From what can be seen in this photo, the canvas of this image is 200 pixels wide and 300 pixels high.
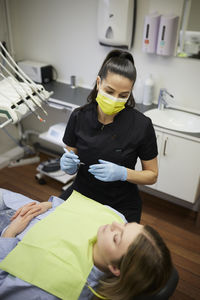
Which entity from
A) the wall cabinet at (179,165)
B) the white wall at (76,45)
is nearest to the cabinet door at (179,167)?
the wall cabinet at (179,165)

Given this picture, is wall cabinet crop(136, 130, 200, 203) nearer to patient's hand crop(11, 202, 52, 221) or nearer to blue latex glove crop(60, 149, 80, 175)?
blue latex glove crop(60, 149, 80, 175)

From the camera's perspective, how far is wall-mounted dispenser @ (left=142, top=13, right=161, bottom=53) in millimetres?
2301

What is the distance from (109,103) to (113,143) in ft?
0.73

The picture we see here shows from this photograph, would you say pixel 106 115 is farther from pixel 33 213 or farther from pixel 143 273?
pixel 143 273

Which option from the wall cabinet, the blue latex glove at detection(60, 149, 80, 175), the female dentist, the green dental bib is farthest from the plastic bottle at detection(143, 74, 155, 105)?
the green dental bib

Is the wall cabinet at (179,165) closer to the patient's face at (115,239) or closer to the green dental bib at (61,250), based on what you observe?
the green dental bib at (61,250)

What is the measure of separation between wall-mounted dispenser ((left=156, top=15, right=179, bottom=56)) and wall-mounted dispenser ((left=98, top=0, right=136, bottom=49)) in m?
0.29

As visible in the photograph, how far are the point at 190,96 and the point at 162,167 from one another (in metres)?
0.68

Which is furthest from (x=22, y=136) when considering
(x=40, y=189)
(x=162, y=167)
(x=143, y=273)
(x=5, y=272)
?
(x=143, y=273)

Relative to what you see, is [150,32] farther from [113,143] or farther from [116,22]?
[113,143]

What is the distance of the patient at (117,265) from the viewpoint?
0.98 metres

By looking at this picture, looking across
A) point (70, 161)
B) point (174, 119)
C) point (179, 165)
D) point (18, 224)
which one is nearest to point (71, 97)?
point (174, 119)

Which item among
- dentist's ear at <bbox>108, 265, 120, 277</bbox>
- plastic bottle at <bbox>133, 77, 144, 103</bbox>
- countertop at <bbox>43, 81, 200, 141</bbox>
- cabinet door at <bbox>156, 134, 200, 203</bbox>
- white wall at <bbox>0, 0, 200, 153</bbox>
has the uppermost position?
white wall at <bbox>0, 0, 200, 153</bbox>

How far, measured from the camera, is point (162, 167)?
2.44 meters
